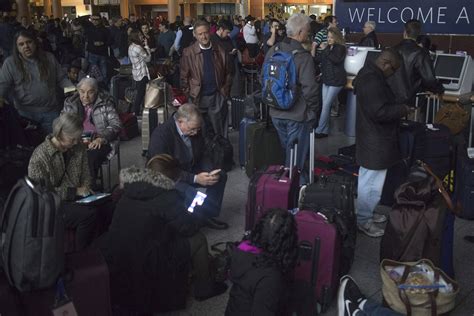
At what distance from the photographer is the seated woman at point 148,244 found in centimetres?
289

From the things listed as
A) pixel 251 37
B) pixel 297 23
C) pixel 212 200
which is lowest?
pixel 212 200

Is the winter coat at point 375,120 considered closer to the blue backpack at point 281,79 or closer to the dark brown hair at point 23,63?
the blue backpack at point 281,79

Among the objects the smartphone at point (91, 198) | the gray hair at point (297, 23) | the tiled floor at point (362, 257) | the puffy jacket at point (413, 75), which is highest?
the gray hair at point (297, 23)

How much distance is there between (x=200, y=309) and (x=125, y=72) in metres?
7.09

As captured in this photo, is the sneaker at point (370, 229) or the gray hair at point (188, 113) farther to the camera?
the sneaker at point (370, 229)

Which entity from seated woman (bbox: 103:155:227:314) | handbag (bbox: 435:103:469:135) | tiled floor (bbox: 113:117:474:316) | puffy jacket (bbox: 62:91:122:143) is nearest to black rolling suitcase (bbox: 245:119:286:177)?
tiled floor (bbox: 113:117:474:316)

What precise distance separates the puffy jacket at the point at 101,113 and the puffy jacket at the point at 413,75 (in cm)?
265

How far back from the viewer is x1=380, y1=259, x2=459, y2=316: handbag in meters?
2.82

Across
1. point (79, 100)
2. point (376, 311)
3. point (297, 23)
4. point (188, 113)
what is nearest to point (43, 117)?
point (79, 100)

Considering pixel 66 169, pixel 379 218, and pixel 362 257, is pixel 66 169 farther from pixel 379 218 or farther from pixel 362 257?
pixel 379 218

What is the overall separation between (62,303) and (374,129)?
2.46 m

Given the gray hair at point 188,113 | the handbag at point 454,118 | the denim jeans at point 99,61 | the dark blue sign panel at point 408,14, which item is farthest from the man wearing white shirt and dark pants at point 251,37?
the gray hair at point 188,113

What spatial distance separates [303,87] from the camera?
4.59 m

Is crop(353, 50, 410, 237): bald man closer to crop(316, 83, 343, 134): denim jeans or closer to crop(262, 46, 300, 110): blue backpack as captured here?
crop(262, 46, 300, 110): blue backpack
